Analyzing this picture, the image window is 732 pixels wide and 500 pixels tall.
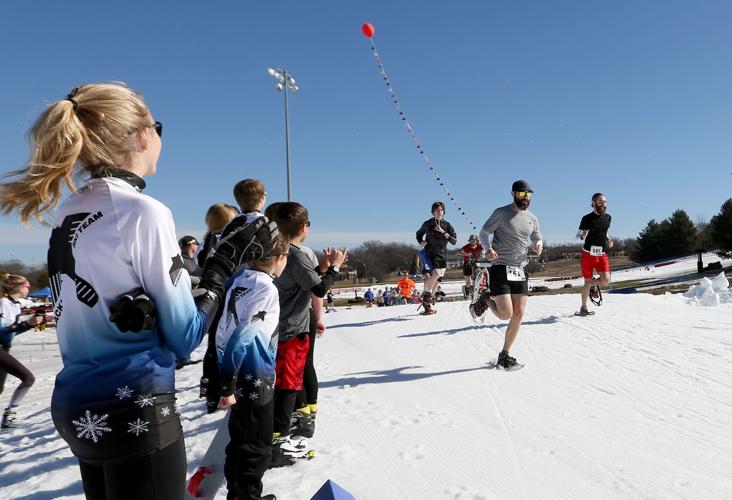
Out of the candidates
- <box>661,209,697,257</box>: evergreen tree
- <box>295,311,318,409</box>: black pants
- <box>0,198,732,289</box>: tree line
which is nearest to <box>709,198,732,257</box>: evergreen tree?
<box>0,198,732,289</box>: tree line

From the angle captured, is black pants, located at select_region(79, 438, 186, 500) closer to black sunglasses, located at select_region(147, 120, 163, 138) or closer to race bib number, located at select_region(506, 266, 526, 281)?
black sunglasses, located at select_region(147, 120, 163, 138)

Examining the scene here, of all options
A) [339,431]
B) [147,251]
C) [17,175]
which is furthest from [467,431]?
[17,175]

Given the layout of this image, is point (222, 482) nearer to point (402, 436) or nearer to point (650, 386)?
point (402, 436)

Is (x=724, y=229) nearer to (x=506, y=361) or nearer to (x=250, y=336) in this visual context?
(x=506, y=361)

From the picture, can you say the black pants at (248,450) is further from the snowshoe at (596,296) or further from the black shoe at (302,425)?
the snowshoe at (596,296)

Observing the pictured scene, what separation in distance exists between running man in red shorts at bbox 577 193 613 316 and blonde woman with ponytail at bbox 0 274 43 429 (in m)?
8.81

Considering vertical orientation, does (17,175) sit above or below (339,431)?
above

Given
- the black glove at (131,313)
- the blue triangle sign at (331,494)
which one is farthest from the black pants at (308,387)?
the black glove at (131,313)

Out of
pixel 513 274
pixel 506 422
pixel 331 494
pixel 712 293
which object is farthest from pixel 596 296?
pixel 331 494

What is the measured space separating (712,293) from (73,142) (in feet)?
39.7

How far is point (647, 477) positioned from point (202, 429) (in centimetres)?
338

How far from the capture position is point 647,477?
2.75 m

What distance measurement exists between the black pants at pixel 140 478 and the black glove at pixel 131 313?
420mm

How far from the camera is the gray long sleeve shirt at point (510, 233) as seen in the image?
5.66 m
